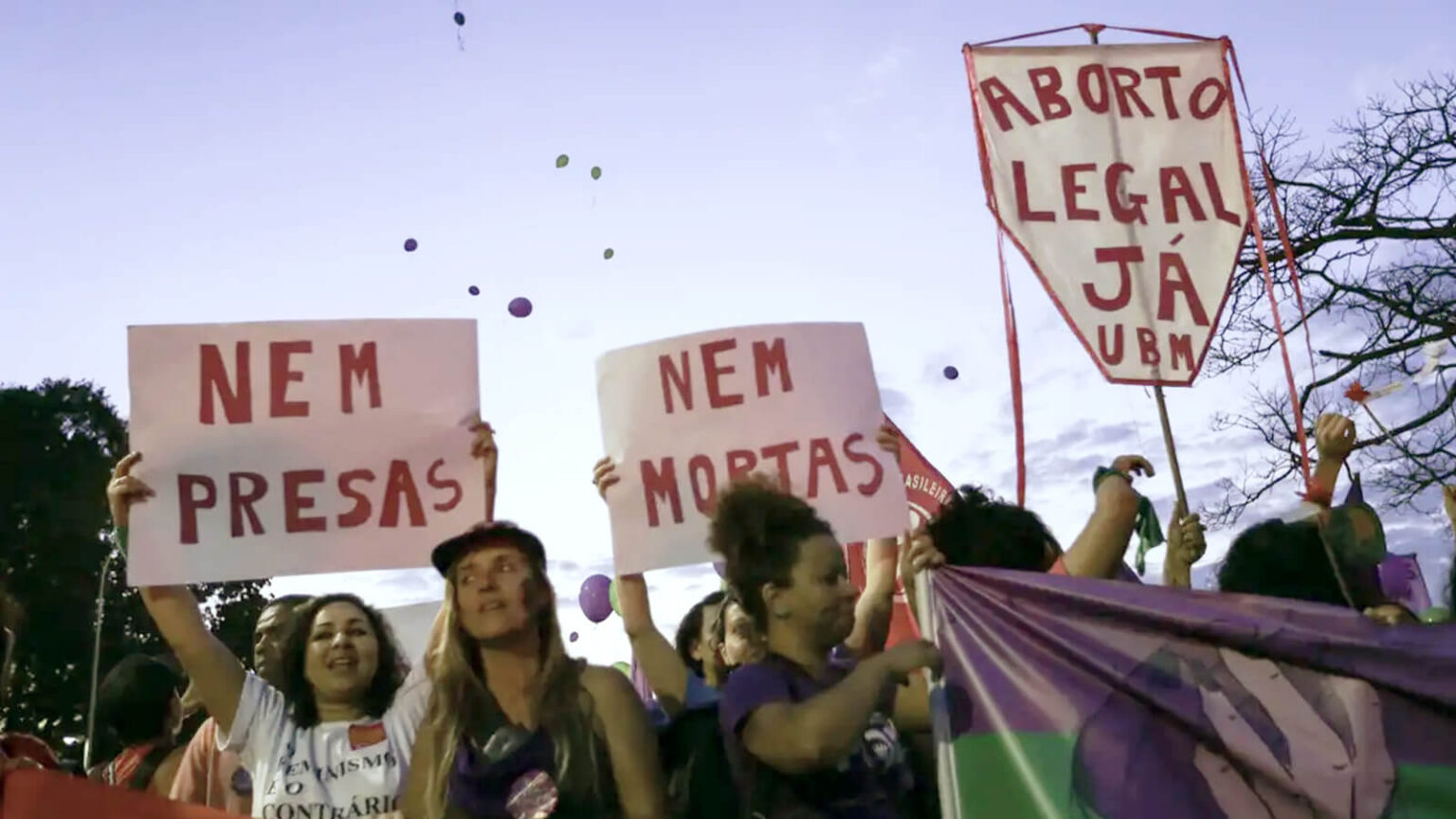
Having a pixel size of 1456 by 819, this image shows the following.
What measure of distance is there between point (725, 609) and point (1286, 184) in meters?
9.44

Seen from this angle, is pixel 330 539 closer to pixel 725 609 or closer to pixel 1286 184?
pixel 725 609

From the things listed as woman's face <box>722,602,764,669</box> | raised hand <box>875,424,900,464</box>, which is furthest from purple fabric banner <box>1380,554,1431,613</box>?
woman's face <box>722,602,764,669</box>

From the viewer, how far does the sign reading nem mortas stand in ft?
16.4

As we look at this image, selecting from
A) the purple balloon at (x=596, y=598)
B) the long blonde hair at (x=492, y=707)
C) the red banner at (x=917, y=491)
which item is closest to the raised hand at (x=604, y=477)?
the long blonde hair at (x=492, y=707)

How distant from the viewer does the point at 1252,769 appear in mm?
3111

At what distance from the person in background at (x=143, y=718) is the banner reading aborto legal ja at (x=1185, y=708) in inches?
107

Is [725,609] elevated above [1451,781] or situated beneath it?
elevated above

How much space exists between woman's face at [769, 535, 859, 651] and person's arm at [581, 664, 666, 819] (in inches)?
15.8

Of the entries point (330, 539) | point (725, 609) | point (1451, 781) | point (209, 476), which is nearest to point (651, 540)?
point (725, 609)

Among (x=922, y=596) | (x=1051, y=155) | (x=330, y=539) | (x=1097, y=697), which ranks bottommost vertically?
(x=1097, y=697)

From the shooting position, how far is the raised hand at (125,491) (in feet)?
13.6

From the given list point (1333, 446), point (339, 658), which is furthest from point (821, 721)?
point (1333, 446)

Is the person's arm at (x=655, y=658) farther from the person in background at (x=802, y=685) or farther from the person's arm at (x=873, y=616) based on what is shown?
the person in background at (x=802, y=685)

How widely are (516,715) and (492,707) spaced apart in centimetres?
5
